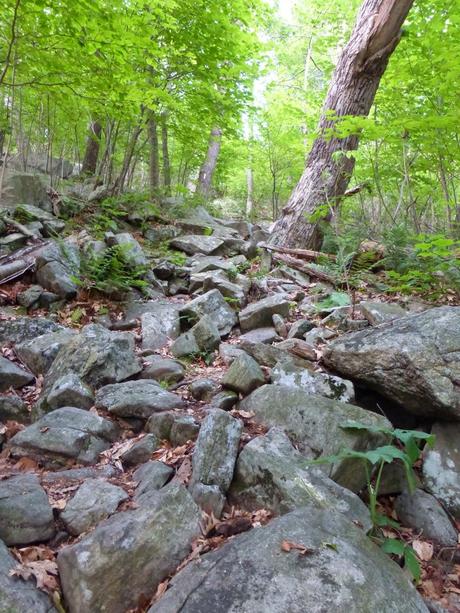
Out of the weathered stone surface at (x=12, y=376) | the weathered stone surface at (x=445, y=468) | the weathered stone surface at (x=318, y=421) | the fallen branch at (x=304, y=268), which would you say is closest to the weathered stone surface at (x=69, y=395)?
the weathered stone surface at (x=12, y=376)

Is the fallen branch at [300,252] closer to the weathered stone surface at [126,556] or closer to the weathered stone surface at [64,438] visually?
the weathered stone surface at [64,438]

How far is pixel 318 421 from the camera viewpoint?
3158 mm

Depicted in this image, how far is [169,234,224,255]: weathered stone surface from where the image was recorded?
8234 mm

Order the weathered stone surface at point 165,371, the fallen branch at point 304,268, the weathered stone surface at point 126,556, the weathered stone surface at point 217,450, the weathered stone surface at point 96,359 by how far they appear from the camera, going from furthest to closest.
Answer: the fallen branch at point 304,268 → the weathered stone surface at point 165,371 → the weathered stone surface at point 96,359 → the weathered stone surface at point 217,450 → the weathered stone surface at point 126,556

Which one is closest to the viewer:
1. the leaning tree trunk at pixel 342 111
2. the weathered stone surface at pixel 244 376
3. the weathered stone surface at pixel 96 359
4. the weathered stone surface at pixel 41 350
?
the weathered stone surface at pixel 244 376

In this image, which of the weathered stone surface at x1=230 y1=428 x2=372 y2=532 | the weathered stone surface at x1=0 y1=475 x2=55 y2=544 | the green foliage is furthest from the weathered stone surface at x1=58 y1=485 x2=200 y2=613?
the green foliage

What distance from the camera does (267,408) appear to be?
133 inches

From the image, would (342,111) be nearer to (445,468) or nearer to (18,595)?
(445,468)

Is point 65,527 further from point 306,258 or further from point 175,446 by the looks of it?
point 306,258

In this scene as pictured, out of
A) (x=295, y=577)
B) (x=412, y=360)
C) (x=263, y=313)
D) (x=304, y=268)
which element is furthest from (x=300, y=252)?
(x=295, y=577)

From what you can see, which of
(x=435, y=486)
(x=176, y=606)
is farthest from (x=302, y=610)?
(x=435, y=486)

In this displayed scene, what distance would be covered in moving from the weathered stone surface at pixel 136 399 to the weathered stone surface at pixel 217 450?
70cm

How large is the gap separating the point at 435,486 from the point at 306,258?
5.05 m

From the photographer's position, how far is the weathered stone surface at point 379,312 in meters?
4.46
